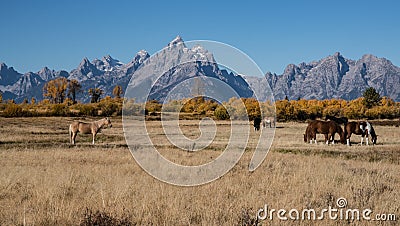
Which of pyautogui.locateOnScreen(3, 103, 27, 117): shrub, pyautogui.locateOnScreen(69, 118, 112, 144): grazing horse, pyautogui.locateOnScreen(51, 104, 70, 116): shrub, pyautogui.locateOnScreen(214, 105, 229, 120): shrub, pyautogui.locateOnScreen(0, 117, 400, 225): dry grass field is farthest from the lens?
pyautogui.locateOnScreen(51, 104, 70, 116): shrub

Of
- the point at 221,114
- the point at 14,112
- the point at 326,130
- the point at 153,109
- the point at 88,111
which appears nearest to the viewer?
the point at 326,130

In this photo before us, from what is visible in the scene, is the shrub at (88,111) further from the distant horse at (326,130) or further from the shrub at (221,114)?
the distant horse at (326,130)

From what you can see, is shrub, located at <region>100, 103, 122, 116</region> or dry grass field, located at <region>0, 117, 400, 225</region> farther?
shrub, located at <region>100, 103, 122, 116</region>

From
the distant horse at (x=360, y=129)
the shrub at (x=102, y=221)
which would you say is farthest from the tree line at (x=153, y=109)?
the shrub at (x=102, y=221)

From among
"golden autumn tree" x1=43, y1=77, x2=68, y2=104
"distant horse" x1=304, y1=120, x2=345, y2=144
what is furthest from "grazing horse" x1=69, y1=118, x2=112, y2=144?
"golden autumn tree" x1=43, y1=77, x2=68, y2=104

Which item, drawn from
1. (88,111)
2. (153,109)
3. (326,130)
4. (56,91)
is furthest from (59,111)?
(56,91)

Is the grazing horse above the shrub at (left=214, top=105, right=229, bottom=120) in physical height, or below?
below

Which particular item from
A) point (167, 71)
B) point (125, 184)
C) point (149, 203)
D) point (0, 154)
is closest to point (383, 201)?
point (149, 203)

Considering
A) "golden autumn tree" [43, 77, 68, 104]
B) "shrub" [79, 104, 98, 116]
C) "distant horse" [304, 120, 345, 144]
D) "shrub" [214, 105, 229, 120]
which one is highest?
"golden autumn tree" [43, 77, 68, 104]

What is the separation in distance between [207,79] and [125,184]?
7652 mm

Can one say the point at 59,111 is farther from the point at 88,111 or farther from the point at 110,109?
the point at 110,109

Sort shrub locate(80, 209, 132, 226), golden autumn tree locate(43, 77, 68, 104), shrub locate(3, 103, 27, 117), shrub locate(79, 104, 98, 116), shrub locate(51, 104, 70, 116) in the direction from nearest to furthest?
shrub locate(80, 209, 132, 226)
shrub locate(3, 103, 27, 117)
shrub locate(51, 104, 70, 116)
shrub locate(79, 104, 98, 116)
golden autumn tree locate(43, 77, 68, 104)

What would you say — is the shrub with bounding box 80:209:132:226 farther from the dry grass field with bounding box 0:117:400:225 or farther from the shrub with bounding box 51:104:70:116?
the shrub with bounding box 51:104:70:116

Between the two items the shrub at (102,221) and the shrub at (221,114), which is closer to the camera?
the shrub at (102,221)
